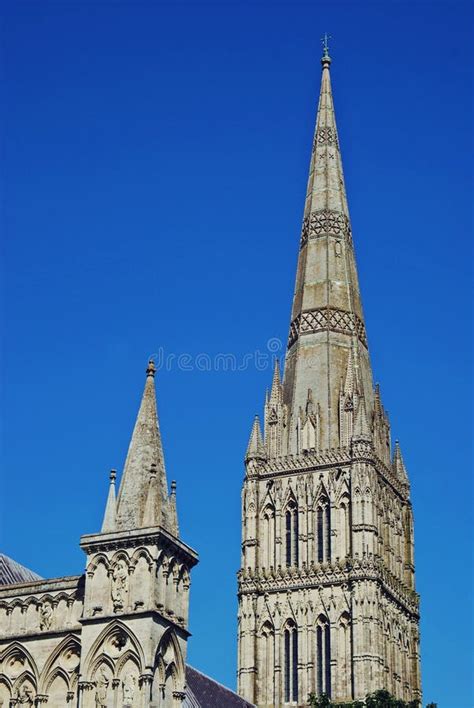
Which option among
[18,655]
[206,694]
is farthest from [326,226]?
[18,655]

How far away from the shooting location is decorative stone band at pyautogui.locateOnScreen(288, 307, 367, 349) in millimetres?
79812

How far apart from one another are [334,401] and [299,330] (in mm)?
5413

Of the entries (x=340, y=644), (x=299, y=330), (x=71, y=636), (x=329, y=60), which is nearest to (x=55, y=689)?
(x=71, y=636)

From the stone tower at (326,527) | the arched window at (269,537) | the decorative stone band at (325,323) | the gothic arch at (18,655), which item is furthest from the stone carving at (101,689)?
the decorative stone band at (325,323)

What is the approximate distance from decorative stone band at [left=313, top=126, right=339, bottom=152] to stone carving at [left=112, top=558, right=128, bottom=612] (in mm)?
54790

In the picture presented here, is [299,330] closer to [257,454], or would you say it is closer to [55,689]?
[257,454]

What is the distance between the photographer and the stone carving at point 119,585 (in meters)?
35.5

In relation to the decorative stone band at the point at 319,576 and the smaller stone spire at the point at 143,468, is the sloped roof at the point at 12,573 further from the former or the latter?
the decorative stone band at the point at 319,576

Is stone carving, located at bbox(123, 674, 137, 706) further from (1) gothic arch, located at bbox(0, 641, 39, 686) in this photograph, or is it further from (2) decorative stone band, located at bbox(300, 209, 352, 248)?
(2) decorative stone band, located at bbox(300, 209, 352, 248)

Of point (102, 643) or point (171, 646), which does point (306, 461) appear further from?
point (102, 643)

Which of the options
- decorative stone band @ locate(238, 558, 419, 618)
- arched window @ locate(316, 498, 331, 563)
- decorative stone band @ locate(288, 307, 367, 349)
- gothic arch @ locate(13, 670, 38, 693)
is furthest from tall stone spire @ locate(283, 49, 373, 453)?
gothic arch @ locate(13, 670, 38, 693)

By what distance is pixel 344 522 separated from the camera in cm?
7281

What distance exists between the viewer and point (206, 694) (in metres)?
58.8

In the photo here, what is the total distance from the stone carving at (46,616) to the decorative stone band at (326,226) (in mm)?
49070
